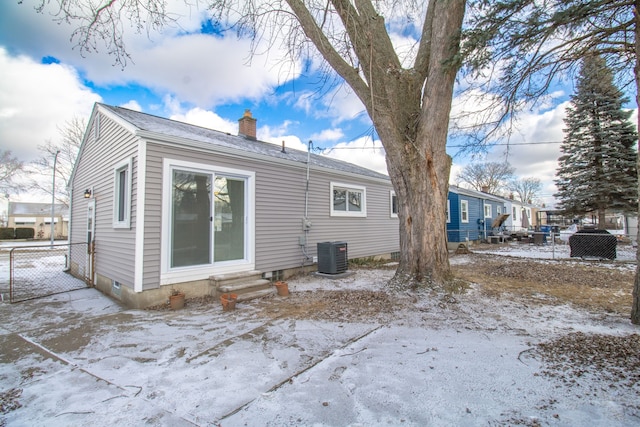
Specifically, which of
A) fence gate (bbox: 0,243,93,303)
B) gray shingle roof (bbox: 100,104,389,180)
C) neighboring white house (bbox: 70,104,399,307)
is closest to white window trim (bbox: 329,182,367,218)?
neighboring white house (bbox: 70,104,399,307)

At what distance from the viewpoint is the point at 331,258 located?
24.4 ft

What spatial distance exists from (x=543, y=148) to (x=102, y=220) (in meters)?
19.1

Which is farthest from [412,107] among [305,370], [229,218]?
[305,370]

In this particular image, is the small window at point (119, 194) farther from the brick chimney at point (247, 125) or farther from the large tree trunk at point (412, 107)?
the large tree trunk at point (412, 107)

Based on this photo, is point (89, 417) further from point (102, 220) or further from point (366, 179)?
point (366, 179)

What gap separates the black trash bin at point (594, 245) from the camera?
974 centimetres

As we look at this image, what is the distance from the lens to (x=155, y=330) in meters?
3.97

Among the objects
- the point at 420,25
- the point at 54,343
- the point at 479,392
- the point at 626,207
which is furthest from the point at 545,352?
the point at 626,207

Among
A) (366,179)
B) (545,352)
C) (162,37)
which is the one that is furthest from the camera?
(366,179)

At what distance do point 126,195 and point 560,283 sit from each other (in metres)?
9.00

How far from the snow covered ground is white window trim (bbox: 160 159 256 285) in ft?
2.66

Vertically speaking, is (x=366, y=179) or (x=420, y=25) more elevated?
(x=420, y=25)

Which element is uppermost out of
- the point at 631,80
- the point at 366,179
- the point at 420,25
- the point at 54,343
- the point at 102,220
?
the point at 420,25

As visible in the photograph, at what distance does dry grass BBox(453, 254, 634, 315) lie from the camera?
508 centimetres
